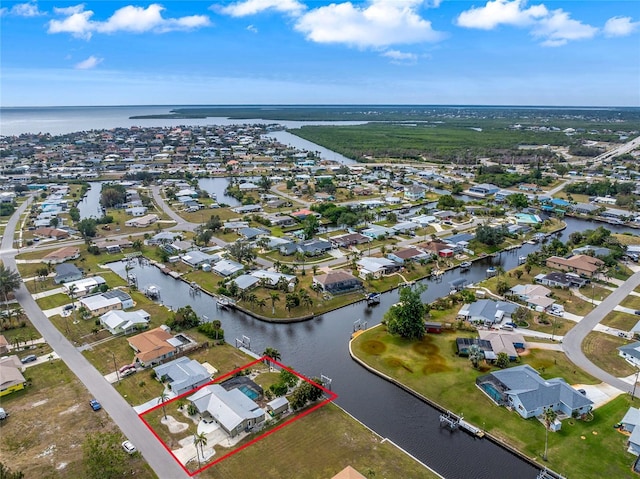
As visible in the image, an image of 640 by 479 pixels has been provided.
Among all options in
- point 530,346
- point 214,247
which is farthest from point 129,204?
point 530,346

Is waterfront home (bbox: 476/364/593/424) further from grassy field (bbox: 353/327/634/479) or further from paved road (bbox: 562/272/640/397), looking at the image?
paved road (bbox: 562/272/640/397)

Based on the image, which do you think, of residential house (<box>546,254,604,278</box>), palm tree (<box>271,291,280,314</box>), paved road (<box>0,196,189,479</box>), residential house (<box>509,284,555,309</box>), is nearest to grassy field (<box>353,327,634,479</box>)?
residential house (<box>509,284,555,309</box>)

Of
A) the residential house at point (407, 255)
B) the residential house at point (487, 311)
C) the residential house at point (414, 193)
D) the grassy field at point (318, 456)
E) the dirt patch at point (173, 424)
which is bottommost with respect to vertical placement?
the grassy field at point (318, 456)

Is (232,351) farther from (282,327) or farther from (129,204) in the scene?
(129,204)

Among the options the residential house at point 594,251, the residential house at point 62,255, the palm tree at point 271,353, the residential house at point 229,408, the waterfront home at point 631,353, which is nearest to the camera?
the residential house at point 229,408

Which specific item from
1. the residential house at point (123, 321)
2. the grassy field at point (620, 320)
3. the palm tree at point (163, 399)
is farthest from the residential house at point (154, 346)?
the grassy field at point (620, 320)

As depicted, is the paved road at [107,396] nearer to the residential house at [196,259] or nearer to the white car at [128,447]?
the white car at [128,447]
